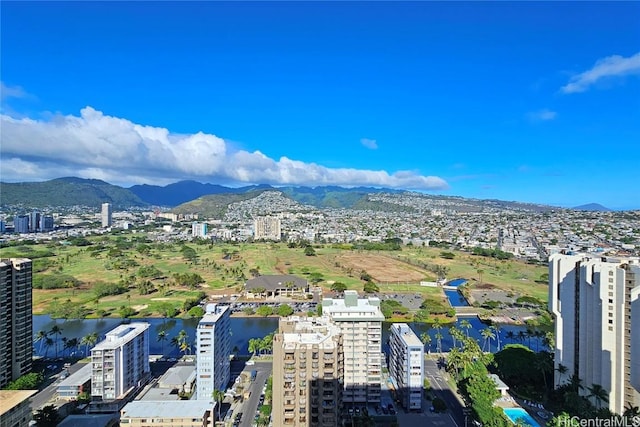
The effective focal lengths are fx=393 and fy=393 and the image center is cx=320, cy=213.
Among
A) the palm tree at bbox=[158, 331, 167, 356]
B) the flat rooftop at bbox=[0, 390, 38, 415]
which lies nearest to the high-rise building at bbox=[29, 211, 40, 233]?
the palm tree at bbox=[158, 331, 167, 356]

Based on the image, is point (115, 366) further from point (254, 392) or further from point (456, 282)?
point (456, 282)

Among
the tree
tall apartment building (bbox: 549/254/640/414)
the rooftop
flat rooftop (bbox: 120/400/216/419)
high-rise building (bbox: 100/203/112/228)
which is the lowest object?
the tree

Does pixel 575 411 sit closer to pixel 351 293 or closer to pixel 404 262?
pixel 351 293

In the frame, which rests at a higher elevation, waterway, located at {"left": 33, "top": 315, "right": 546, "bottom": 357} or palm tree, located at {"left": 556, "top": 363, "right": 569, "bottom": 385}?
palm tree, located at {"left": 556, "top": 363, "right": 569, "bottom": 385}

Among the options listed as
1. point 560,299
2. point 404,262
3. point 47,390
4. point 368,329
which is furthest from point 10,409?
point 404,262

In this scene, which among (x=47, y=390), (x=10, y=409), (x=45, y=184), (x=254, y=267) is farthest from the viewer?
(x=45, y=184)

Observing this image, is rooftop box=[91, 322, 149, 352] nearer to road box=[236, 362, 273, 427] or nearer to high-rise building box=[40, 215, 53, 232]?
road box=[236, 362, 273, 427]

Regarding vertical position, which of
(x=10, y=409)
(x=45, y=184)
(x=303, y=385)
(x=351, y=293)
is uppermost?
(x=45, y=184)
